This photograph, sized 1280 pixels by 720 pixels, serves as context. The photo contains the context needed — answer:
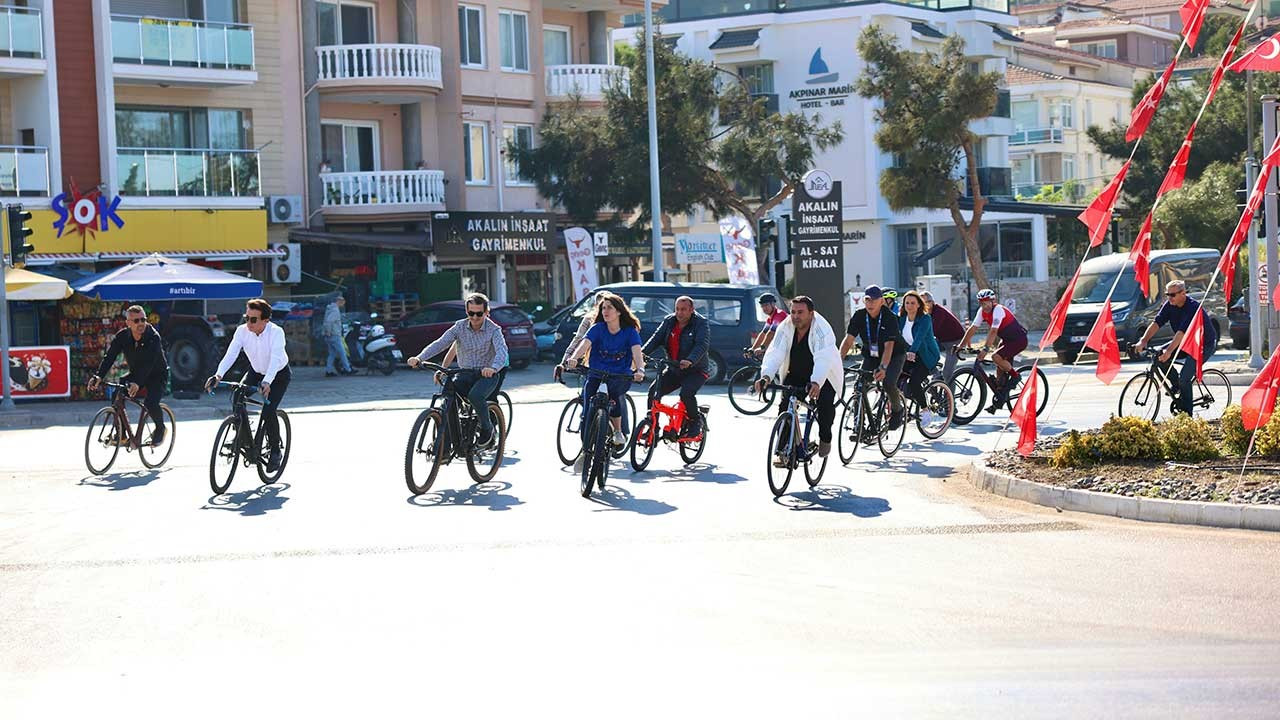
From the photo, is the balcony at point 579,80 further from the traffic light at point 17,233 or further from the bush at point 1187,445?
the bush at point 1187,445

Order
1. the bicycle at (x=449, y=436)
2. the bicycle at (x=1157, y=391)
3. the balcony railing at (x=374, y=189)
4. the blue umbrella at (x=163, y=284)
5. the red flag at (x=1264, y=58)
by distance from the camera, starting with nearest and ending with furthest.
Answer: the red flag at (x=1264, y=58), the bicycle at (x=449, y=436), the bicycle at (x=1157, y=391), the blue umbrella at (x=163, y=284), the balcony railing at (x=374, y=189)

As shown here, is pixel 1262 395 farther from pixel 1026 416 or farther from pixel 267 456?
pixel 267 456

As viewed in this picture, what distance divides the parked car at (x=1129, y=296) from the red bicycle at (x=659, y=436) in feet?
60.3

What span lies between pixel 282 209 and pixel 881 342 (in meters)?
23.5

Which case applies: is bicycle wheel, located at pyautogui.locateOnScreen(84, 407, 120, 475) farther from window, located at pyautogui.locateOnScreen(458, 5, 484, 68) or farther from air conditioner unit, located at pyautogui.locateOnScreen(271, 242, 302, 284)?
window, located at pyautogui.locateOnScreen(458, 5, 484, 68)

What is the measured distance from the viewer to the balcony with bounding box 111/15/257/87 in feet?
112

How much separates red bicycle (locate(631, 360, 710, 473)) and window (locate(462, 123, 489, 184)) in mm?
25458

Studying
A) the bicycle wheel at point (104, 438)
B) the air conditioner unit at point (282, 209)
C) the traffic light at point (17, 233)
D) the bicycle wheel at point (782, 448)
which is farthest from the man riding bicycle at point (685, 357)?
the air conditioner unit at point (282, 209)

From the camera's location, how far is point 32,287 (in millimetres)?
26609

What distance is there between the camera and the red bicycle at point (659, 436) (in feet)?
49.8

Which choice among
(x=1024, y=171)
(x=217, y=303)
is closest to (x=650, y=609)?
(x=217, y=303)

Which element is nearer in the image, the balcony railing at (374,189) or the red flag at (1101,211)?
the red flag at (1101,211)

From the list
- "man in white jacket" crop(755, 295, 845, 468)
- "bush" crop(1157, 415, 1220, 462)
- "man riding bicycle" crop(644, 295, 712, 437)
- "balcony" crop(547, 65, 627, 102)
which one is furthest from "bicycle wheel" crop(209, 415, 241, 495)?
"balcony" crop(547, 65, 627, 102)

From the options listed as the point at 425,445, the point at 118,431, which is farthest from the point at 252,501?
the point at 118,431
